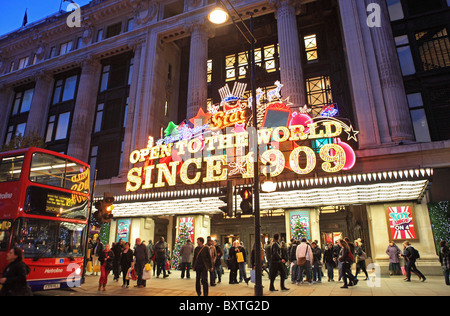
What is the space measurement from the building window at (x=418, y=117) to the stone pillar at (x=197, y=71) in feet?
55.1

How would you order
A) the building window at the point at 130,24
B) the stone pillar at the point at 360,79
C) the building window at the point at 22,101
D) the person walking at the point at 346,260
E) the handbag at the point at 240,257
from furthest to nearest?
the building window at the point at 22,101
the building window at the point at 130,24
the stone pillar at the point at 360,79
the handbag at the point at 240,257
the person walking at the point at 346,260

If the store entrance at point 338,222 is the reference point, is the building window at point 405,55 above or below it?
above

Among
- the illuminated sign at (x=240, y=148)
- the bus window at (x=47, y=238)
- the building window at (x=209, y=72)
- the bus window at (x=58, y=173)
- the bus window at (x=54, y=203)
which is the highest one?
the building window at (x=209, y=72)

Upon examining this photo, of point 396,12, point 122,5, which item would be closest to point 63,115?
point 122,5

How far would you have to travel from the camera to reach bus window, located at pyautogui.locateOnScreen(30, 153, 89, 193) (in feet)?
37.0

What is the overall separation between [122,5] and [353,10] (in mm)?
26117

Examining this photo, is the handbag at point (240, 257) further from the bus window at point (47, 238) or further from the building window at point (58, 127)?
the building window at point (58, 127)

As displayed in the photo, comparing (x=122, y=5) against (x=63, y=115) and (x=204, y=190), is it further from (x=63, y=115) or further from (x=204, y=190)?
(x=204, y=190)

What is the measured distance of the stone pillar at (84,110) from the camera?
105 feet

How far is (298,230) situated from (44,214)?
1483 centimetres

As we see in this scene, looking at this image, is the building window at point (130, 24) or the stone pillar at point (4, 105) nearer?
the building window at point (130, 24)

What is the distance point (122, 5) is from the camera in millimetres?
35406

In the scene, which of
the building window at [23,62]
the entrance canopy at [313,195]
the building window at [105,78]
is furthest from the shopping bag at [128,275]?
the building window at [23,62]

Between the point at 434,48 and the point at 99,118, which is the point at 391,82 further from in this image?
the point at 99,118
